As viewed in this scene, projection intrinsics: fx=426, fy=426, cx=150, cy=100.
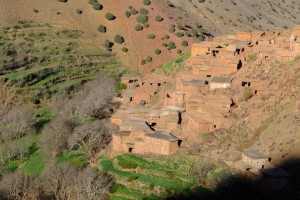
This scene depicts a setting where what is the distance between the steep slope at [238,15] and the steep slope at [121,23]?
7.44 metres

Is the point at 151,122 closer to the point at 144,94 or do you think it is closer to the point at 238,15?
the point at 144,94

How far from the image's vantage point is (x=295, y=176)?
23.3 meters

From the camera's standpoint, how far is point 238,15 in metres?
89.1

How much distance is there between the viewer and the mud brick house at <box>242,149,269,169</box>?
25.0 m

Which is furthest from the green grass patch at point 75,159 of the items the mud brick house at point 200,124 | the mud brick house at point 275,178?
the mud brick house at point 275,178

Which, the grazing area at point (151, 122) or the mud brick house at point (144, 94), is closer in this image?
the grazing area at point (151, 122)

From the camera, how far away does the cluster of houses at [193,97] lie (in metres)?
30.6

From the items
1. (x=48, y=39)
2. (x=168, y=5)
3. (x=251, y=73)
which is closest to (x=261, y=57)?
(x=251, y=73)

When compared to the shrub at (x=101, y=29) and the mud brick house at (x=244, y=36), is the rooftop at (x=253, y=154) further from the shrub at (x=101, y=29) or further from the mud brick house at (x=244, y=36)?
the shrub at (x=101, y=29)

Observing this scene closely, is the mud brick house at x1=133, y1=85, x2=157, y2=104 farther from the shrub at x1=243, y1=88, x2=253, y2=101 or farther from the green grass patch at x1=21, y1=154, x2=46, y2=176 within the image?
the shrub at x1=243, y1=88, x2=253, y2=101

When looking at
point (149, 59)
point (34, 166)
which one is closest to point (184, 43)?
point (149, 59)

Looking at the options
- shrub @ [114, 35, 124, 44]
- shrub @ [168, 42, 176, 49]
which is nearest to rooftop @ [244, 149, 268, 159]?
shrub @ [168, 42, 176, 49]

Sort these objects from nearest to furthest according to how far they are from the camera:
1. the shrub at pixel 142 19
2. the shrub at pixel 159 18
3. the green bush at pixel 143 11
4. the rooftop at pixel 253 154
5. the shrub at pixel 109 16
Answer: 1. the rooftop at pixel 253 154
2. the shrub at pixel 109 16
3. the shrub at pixel 142 19
4. the shrub at pixel 159 18
5. the green bush at pixel 143 11

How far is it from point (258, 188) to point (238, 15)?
70.0 meters
